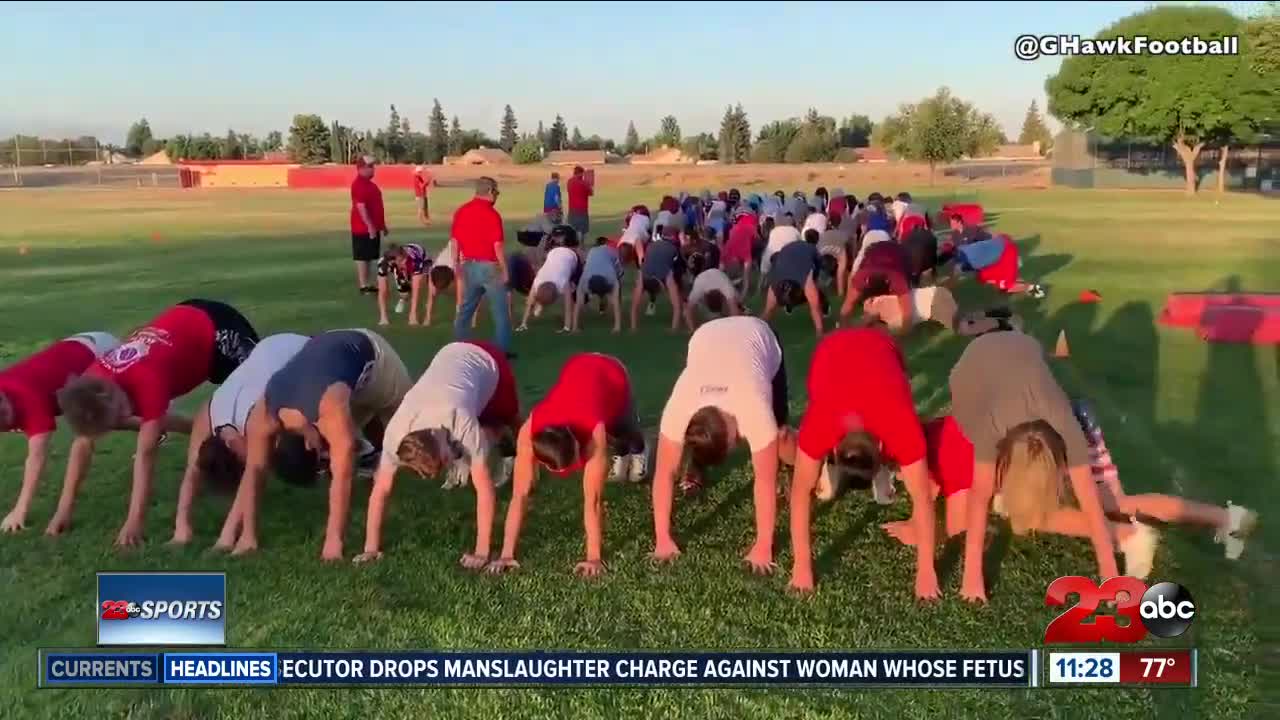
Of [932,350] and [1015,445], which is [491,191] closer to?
[932,350]

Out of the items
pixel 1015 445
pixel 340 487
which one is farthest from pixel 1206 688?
pixel 340 487

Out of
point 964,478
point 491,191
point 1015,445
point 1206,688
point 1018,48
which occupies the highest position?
point 1018,48

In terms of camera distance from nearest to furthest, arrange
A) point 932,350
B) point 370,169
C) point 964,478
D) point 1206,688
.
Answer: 1. point 1206,688
2. point 964,478
3. point 932,350
4. point 370,169

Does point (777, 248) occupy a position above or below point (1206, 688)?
above

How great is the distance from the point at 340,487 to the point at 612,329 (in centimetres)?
706

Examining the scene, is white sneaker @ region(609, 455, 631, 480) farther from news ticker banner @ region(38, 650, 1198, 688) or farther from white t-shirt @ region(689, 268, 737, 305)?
white t-shirt @ region(689, 268, 737, 305)

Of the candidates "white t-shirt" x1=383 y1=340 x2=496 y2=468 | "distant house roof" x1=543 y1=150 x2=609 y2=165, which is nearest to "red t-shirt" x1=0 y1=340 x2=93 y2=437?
"white t-shirt" x1=383 y1=340 x2=496 y2=468

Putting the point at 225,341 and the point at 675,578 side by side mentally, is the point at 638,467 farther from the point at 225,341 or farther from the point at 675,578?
the point at 225,341

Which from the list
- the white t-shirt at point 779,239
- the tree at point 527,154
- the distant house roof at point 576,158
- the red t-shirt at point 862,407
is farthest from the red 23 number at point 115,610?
the distant house roof at point 576,158

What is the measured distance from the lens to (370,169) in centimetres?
1435

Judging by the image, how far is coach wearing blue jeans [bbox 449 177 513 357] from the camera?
34.9ft

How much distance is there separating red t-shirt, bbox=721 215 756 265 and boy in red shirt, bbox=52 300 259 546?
9.61 metres

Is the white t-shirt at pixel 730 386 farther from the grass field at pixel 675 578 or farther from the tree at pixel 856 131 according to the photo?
the tree at pixel 856 131

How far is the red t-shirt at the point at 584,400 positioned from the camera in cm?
502
